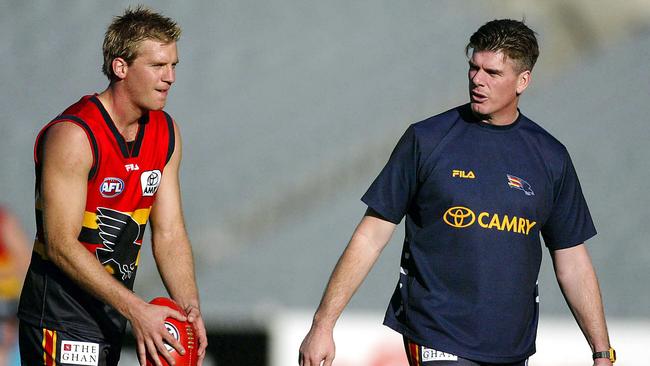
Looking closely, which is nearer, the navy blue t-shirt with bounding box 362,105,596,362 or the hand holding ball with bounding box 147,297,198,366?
the hand holding ball with bounding box 147,297,198,366

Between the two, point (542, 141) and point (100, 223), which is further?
point (542, 141)

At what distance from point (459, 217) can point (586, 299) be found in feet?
2.33

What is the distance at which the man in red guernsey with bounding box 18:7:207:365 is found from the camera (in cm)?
370

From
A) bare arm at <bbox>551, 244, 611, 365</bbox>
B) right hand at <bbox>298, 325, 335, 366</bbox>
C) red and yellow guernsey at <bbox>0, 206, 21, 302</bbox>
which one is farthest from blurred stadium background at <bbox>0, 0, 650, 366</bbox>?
right hand at <bbox>298, 325, 335, 366</bbox>

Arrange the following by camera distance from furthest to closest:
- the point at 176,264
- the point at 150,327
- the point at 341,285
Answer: the point at 176,264 < the point at 341,285 < the point at 150,327

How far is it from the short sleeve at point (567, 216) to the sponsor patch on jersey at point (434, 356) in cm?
71

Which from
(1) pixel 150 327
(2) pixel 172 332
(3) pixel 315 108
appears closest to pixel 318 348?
(2) pixel 172 332

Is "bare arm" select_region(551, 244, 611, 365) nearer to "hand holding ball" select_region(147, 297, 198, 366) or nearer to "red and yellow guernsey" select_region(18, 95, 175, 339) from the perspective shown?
"hand holding ball" select_region(147, 297, 198, 366)

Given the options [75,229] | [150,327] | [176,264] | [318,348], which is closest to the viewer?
[150,327]

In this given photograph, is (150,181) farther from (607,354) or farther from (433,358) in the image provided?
(607,354)

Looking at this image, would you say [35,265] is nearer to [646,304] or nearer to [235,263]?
[235,263]

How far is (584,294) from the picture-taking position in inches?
165

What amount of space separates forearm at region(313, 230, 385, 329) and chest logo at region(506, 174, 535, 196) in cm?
57

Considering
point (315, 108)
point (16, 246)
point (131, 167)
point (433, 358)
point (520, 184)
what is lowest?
point (433, 358)
